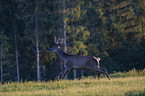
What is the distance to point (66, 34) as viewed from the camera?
31594mm

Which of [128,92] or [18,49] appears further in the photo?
[18,49]

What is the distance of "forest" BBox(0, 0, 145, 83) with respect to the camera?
99.0 ft

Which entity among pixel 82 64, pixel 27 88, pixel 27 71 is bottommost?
pixel 27 71

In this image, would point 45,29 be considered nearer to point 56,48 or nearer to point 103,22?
point 103,22

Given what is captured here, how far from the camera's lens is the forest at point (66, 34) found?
30.2 meters

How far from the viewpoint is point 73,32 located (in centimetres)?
2880

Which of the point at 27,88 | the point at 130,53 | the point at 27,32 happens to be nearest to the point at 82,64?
the point at 27,88

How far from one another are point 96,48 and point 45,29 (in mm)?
7669

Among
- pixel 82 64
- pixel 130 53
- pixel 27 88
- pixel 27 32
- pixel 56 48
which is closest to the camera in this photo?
pixel 27 88

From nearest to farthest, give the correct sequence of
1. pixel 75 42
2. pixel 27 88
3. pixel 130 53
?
pixel 27 88 < pixel 75 42 < pixel 130 53

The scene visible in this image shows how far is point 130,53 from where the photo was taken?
32656 mm

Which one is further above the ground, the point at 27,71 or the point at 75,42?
the point at 75,42

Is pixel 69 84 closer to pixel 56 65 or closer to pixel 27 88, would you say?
pixel 27 88

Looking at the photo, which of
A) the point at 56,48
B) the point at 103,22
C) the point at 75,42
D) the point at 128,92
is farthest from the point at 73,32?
the point at 128,92
